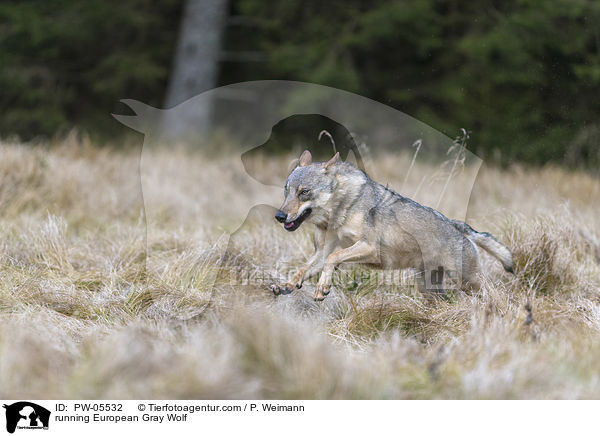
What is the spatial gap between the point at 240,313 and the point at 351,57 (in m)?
12.1

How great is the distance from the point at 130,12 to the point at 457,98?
24.1ft

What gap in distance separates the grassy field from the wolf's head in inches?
25.2

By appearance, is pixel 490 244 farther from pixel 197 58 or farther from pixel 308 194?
pixel 197 58

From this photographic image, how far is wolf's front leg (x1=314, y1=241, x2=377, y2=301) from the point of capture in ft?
13.8

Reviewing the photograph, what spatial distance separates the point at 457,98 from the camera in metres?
13.6

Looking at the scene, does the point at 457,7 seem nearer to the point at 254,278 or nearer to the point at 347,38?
the point at 347,38

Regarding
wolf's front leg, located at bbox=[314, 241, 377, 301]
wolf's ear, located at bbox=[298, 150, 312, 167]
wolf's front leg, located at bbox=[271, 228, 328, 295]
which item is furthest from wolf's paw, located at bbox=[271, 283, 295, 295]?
wolf's ear, located at bbox=[298, 150, 312, 167]

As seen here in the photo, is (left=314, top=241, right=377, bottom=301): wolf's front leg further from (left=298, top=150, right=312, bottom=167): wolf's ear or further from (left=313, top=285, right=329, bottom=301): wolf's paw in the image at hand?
(left=298, top=150, right=312, bottom=167): wolf's ear

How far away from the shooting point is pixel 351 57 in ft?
49.7

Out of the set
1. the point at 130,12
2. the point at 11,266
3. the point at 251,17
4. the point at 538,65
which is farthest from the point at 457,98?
the point at 11,266
